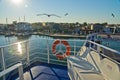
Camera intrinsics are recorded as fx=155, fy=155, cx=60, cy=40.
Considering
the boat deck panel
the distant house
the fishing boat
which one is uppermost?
the distant house

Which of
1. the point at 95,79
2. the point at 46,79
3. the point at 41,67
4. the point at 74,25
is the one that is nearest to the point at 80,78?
the point at 95,79

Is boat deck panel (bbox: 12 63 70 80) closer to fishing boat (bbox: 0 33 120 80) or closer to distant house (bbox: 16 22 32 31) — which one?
fishing boat (bbox: 0 33 120 80)

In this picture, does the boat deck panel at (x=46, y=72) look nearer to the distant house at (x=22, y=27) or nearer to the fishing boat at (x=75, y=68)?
the fishing boat at (x=75, y=68)

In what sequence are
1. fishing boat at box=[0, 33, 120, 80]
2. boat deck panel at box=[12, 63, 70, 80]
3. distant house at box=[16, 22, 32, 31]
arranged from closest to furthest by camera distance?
fishing boat at box=[0, 33, 120, 80], boat deck panel at box=[12, 63, 70, 80], distant house at box=[16, 22, 32, 31]

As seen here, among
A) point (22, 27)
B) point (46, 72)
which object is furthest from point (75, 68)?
point (22, 27)

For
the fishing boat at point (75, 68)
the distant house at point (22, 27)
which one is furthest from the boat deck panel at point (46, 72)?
the distant house at point (22, 27)

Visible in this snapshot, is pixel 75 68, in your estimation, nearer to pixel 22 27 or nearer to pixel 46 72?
pixel 46 72

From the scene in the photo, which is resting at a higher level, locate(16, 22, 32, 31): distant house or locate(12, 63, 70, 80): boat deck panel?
locate(16, 22, 32, 31): distant house

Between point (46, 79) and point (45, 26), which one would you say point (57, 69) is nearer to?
point (46, 79)

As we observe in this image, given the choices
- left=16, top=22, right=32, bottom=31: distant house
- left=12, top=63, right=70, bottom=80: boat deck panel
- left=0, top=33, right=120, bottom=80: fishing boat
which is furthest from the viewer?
left=16, top=22, right=32, bottom=31: distant house

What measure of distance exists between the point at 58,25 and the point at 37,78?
230 feet

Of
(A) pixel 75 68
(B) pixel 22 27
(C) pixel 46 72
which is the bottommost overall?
(C) pixel 46 72

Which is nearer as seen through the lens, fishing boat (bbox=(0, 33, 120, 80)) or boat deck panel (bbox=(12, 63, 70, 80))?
fishing boat (bbox=(0, 33, 120, 80))

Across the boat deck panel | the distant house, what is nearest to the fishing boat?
the boat deck panel
